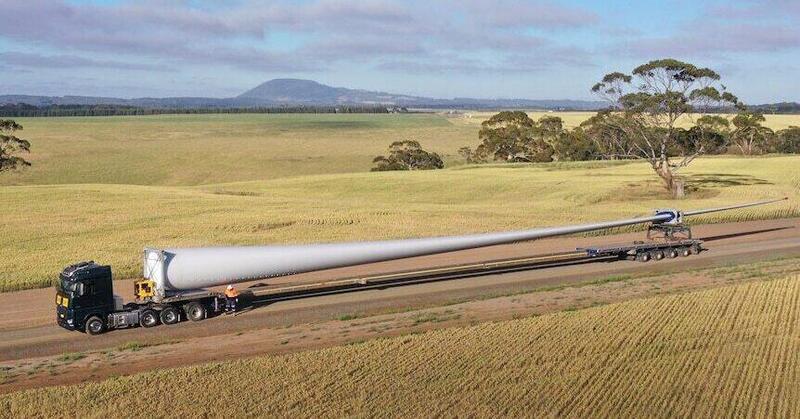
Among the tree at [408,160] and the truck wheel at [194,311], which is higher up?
the tree at [408,160]

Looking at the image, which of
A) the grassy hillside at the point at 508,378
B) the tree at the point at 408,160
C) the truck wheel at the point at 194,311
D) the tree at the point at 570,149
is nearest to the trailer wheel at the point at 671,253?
the grassy hillside at the point at 508,378

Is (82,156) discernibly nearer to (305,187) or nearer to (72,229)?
(305,187)

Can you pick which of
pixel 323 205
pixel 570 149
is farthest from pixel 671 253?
pixel 570 149

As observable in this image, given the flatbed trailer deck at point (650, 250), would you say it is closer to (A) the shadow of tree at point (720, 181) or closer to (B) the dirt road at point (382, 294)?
(B) the dirt road at point (382, 294)

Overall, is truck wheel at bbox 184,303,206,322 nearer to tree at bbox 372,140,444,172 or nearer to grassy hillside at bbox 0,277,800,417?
grassy hillside at bbox 0,277,800,417

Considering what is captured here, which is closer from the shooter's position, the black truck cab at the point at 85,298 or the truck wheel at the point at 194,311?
the black truck cab at the point at 85,298

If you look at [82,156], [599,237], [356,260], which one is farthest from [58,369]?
[82,156]

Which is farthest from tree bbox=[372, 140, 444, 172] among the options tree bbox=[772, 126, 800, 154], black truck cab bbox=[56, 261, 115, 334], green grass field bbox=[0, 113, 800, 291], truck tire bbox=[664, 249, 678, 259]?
black truck cab bbox=[56, 261, 115, 334]
